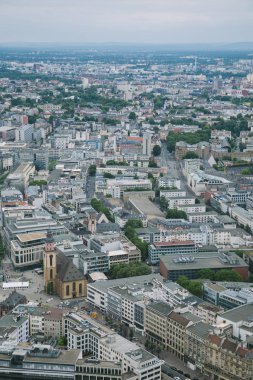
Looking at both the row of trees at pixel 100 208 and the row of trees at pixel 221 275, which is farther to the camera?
the row of trees at pixel 100 208

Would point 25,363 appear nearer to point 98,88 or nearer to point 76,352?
point 76,352

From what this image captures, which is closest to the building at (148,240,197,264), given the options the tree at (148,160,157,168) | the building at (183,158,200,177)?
the building at (183,158,200,177)

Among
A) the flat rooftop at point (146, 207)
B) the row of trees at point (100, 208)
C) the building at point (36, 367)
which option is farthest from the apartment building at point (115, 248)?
the building at point (36, 367)

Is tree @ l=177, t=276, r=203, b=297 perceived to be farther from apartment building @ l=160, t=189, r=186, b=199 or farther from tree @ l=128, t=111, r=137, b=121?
tree @ l=128, t=111, r=137, b=121

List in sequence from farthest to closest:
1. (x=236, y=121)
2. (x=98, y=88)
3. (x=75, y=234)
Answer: (x=98, y=88), (x=236, y=121), (x=75, y=234)

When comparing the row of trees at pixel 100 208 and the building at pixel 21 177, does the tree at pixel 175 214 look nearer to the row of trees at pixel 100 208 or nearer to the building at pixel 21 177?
the row of trees at pixel 100 208

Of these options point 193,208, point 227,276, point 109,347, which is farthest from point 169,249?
point 109,347

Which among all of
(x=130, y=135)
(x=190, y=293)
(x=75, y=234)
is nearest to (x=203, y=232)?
(x=75, y=234)

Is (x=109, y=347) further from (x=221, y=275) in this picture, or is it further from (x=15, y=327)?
(x=221, y=275)
